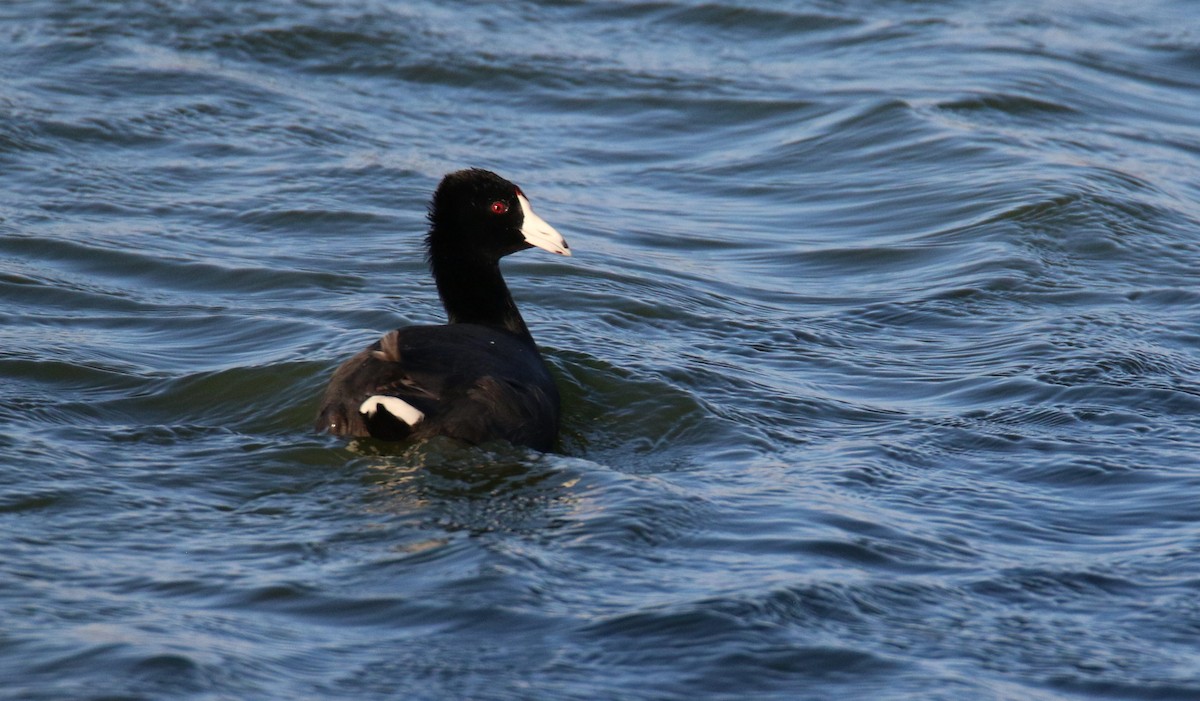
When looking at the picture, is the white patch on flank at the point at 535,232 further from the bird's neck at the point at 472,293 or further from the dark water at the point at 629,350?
the dark water at the point at 629,350

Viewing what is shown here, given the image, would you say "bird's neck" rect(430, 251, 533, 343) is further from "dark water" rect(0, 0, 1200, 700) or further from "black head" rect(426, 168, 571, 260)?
"dark water" rect(0, 0, 1200, 700)

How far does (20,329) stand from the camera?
27.3ft

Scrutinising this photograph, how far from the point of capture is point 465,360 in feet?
22.1

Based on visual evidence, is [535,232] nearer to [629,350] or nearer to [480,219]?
[480,219]

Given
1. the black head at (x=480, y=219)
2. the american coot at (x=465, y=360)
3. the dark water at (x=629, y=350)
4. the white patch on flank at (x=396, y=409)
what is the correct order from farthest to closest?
the black head at (x=480, y=219), the american coot at (x=465, y=360), the white patch on flank at (x=396, y=409), the dark water at (x=629, y=350)

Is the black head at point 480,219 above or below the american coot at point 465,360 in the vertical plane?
above

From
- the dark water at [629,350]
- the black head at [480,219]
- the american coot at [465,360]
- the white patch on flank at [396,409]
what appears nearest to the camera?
the dark water at [629,350]

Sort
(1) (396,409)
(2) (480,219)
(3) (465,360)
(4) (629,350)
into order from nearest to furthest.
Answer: (1) (396,409)
(3) (465,360)
(2) (480,219)
(4) (629,350)

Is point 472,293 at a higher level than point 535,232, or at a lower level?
lower

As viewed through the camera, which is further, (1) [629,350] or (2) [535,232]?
(1) [629,350]

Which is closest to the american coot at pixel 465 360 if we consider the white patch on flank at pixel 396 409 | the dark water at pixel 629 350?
the white patch on flank at pixel 396 409

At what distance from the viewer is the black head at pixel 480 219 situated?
7598 millimetres

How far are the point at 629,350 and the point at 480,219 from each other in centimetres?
122

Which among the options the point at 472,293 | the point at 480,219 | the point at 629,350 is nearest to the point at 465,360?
the point at 472,293
